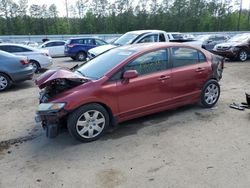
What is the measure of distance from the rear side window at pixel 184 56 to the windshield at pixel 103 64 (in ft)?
3.05

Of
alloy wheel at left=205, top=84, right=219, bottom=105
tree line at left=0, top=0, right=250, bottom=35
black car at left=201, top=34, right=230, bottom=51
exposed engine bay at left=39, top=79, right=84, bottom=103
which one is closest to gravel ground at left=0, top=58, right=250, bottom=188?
alloy wheel at left=205, top=84, right=219, bottom=105

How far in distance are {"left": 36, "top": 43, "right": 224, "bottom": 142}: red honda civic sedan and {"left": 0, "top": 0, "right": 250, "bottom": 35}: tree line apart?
39569 millimetres

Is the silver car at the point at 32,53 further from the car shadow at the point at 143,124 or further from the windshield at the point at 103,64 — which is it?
the car shadow at the point at 143,124

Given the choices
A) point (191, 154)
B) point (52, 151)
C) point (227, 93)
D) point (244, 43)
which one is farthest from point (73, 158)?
point (244, 43)

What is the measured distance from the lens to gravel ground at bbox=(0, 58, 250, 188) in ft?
12.2

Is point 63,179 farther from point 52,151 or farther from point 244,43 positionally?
point 244,43

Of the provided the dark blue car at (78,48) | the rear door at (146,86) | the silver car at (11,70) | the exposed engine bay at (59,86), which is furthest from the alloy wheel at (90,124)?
the dark blue car at (78,48)

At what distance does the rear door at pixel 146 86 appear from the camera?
5.11m

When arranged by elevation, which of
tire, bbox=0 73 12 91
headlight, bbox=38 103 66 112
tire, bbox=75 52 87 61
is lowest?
tire, bbox=75 52 87 61

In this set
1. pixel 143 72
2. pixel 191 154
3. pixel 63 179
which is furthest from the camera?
pixel 143 72

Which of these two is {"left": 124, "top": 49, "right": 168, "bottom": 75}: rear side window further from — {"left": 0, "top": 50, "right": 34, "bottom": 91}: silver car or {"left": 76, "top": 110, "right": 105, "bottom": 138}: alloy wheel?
{"left": 0, "top": 50, "right": 34, "bottom": 91}: silver car

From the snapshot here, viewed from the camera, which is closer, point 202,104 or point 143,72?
point 143,72

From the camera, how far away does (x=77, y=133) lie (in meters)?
4.75

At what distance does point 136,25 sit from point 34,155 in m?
43.6
